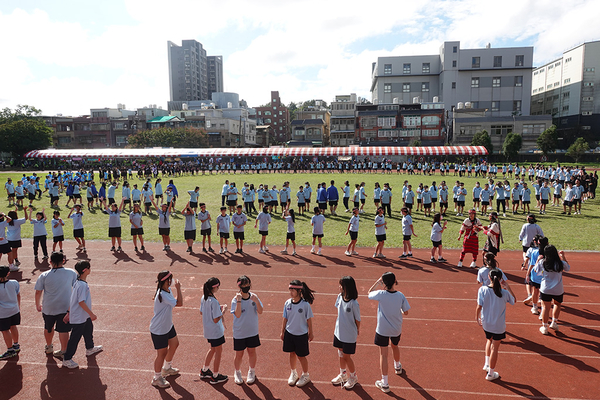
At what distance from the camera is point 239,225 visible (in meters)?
13.1

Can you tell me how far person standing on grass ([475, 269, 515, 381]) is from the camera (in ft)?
19.2

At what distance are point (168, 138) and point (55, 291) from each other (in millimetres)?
66382

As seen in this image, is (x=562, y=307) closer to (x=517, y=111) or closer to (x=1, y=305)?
(x=1, y=305)

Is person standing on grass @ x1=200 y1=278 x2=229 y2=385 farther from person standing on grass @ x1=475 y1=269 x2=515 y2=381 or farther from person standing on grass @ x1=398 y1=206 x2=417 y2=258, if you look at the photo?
person standing on grass @ x1=398 y1=206 x2=417 y2=258

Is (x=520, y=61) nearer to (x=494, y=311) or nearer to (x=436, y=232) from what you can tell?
(x=436, y=232)

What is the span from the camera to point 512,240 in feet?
48.6

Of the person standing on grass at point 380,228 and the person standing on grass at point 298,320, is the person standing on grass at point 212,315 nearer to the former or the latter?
the person standing on grass at point 298,320

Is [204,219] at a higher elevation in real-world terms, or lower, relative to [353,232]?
higher

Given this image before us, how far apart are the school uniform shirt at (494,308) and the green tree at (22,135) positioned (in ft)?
242

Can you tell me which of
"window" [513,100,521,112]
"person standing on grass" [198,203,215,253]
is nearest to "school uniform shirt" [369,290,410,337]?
"person standing on grass" [198,203,215,253]

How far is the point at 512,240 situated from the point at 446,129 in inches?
2493

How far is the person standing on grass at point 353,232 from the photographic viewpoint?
12664mm

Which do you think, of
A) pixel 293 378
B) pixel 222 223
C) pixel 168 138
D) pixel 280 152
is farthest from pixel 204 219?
pixel 168 138

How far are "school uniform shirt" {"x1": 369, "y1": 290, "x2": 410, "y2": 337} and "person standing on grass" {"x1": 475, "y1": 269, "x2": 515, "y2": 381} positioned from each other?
1.31 meters
